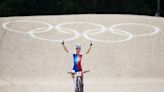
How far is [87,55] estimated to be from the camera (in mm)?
12016

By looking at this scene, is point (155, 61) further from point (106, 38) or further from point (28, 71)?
point (28, 71)

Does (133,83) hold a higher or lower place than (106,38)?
lower

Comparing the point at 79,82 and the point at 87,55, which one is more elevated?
the point at 87,55

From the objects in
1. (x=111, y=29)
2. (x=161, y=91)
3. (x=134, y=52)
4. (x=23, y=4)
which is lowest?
(x=161, y=91)

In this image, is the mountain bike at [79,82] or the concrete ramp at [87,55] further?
the concrete ramp at [87,55]

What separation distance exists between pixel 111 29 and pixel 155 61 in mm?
2640

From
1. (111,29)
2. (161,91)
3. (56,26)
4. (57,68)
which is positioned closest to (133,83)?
(161,91)

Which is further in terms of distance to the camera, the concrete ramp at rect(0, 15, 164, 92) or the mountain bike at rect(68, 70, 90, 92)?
the concrete ramp at rect(0, 15, 164, 92)

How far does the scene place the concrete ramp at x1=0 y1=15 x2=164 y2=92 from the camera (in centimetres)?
1062

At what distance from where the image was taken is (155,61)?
11.7m

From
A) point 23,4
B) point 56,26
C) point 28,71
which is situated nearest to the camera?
point 28,71

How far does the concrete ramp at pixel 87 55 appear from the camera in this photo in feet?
34.9

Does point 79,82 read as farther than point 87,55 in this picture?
No

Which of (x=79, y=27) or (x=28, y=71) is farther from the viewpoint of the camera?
(x=79, y=27)
